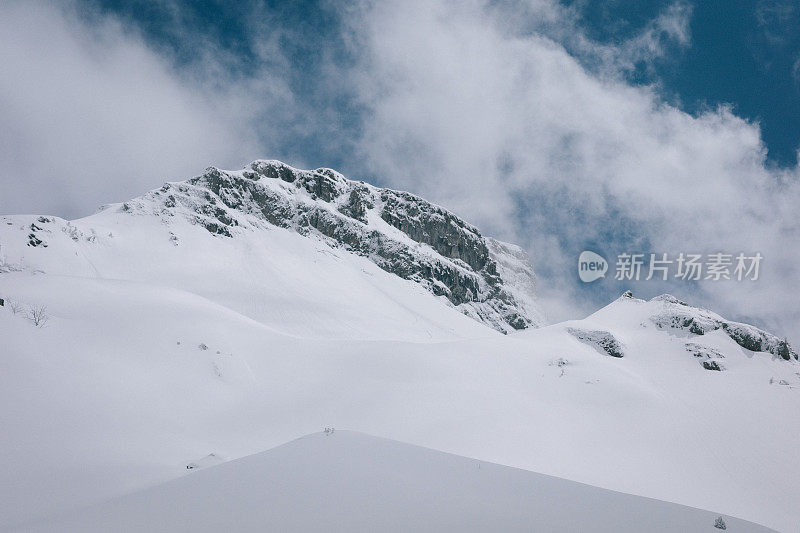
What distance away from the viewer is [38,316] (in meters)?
9.53

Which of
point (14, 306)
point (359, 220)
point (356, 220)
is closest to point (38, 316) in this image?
point (14, 306)

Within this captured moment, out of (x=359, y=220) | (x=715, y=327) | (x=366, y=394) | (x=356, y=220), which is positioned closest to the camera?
(x=366, y=394)

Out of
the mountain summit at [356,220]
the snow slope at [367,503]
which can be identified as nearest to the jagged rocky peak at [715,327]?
the snow slope at [367,503]

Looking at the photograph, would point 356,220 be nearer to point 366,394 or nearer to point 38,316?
point 366,394

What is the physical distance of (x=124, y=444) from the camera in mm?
6660

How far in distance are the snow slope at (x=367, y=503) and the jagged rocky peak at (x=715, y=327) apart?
22619 mm

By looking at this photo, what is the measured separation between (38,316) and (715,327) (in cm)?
3039

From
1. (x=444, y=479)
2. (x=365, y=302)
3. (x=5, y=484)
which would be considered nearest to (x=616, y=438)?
(x=444, y=479)

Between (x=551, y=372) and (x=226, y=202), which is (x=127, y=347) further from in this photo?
(x=226, y=202)

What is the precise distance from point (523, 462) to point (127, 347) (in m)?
10.1

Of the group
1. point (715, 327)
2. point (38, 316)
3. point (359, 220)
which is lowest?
point (38, 316)

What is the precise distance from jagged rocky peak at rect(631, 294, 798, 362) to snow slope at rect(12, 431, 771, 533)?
22.6 meters

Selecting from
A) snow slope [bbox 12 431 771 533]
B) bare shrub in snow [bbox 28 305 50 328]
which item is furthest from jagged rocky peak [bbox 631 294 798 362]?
bare shrub in snow [bbox 28 305 50 328]

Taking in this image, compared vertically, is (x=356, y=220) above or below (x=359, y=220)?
below
